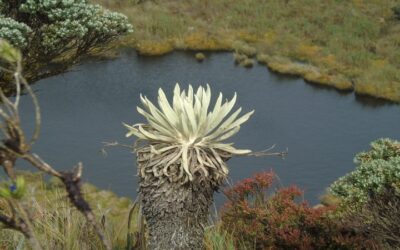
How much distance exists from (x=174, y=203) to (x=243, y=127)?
20567 millimetres

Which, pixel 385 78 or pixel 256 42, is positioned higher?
pixel 256 42

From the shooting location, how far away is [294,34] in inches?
1593

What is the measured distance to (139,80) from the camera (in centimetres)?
3098

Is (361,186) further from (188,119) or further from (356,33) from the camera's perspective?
(356,33)

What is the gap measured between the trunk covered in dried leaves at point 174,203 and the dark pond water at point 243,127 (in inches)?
559

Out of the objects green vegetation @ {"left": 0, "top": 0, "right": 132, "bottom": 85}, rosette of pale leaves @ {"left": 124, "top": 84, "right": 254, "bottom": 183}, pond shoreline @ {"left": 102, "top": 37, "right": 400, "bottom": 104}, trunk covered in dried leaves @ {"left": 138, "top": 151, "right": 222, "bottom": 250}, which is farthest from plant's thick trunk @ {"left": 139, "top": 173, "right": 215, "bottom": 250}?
pond shoreline @ {"left": 102, "top": 37, "right": 400, "bottom": 104}

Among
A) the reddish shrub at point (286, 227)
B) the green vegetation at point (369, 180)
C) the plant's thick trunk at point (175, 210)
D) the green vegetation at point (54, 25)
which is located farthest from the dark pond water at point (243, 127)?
the plant's thick trunk at point (175, 210)

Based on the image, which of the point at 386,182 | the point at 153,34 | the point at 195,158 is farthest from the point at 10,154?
the point at 153,34

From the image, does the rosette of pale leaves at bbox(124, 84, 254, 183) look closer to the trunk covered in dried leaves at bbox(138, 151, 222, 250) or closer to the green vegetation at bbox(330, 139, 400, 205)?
the trunk covered in dried leaves at bbox(138, 151, 222, 250)

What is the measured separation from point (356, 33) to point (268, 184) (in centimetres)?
3041

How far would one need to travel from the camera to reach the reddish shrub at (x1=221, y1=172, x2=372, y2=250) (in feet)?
30.8

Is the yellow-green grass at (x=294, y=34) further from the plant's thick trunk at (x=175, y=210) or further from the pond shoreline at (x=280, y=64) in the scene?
the plant's thick trunk at (x=175, y=210)

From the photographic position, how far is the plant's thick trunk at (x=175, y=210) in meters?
5.85

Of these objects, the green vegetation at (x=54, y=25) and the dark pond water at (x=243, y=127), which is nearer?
the green vegetation at (x=54, y=25)
